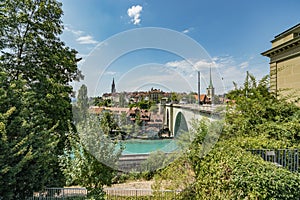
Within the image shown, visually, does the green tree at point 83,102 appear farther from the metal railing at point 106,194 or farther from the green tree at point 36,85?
the metal railing at point 106,194

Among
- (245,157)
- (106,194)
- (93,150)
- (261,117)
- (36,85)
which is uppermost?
(36,85)

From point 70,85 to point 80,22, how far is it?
3.20 meters

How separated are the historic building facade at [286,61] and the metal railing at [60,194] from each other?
8897 mm

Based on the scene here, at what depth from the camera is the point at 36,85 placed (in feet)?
21.3

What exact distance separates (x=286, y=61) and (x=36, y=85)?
11.2 meters

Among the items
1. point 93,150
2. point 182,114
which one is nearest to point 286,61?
point 182,114

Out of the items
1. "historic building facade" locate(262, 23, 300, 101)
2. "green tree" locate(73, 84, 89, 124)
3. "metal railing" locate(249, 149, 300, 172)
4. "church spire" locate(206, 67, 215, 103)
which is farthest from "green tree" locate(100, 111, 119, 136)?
"historic building facade" locate(262, 23, 300, 101)

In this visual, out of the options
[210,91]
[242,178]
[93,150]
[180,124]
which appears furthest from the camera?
[180,124]

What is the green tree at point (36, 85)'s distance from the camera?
4619 mm

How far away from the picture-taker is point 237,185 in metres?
2.99

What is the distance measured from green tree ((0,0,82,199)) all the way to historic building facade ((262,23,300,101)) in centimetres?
930

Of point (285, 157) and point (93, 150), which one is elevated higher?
point (93, 150)

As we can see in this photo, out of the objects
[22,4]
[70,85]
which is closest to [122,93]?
[70,85]

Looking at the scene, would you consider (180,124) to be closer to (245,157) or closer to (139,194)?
(139,194)
